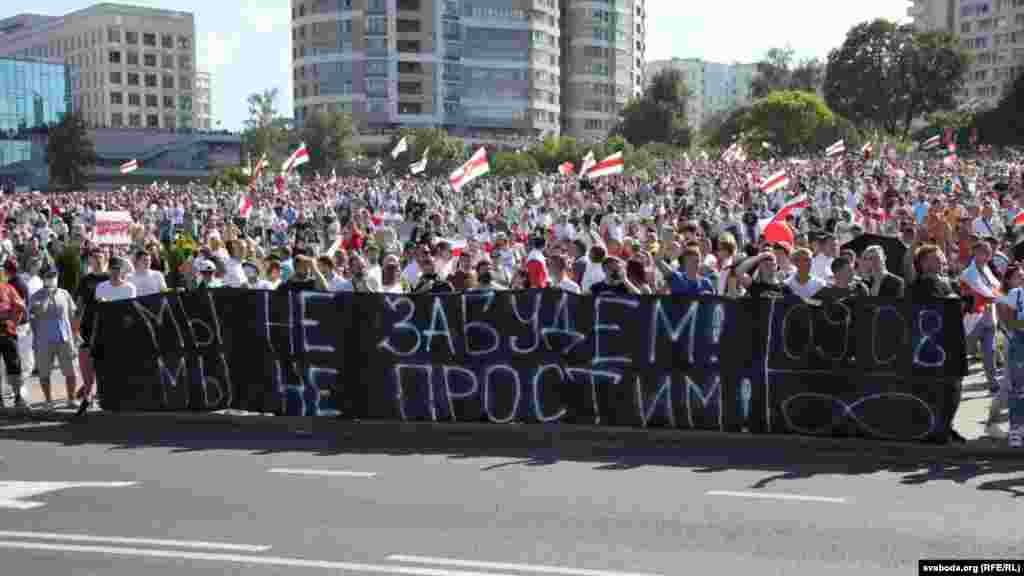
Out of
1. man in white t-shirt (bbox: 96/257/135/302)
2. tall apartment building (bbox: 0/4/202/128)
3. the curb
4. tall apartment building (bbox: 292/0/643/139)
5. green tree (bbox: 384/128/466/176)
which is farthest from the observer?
tall apartment building (bbox: 0/4/202/128)

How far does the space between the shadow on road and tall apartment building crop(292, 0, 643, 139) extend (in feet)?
359

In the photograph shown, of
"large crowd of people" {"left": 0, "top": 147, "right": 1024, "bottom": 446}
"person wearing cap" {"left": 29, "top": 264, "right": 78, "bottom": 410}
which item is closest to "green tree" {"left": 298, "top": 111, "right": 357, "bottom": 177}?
"large crowd of people" {"left": 0, "top": 147, "right": 1024, "bottom": 446}

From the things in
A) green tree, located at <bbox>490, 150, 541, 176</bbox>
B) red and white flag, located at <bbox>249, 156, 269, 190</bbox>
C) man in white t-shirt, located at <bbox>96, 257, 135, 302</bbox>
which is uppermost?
green tree, located at <bbox>490, 150, 541, 176</bbox>

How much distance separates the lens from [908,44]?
117m

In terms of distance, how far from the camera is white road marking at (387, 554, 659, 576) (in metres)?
6.87

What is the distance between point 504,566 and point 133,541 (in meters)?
2.49

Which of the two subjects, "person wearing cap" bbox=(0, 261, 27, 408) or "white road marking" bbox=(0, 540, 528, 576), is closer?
"white road marking" bbox=(0, 540, 528, 576)

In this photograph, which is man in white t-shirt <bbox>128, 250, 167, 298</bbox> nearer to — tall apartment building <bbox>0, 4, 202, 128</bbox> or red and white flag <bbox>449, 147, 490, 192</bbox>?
red and white flag <bbox>449, 147, 490, 192</bbox>

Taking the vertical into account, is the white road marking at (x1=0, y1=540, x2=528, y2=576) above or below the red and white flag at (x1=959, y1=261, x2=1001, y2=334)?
below

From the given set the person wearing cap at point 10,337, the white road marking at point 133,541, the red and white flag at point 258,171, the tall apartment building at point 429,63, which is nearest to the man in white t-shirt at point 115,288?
the person wearing cap at point 10,337

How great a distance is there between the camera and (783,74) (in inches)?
5979

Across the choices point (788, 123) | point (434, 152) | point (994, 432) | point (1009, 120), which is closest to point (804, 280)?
point (994, 432)

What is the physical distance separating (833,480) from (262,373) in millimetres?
5995

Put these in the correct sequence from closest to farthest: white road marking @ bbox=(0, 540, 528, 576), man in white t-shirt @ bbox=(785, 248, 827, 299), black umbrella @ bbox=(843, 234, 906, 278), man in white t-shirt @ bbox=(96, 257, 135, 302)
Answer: white road marking @ bbox=(0, 540, 528, 576) < man in white t-shirt @ bbox=(785, 248, 827, 299) < man in white t-shirt @ bbox=(96, 257, 135, 302) < black umbrella @ bbox=(843, 234, 906, 278)
